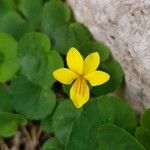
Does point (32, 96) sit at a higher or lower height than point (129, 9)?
lower

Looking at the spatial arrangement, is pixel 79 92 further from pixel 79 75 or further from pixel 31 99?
pixel 31 99

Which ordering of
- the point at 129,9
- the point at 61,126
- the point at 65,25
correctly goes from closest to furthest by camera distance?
the point at 129,9
the point at 61,126
the point at 65,25

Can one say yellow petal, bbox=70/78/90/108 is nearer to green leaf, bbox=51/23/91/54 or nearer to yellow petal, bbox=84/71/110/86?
yellow petal, bbox=84/71/110/86

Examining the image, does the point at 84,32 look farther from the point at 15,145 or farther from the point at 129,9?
the point at 15,145

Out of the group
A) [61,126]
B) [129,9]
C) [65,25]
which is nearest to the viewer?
[129,9]

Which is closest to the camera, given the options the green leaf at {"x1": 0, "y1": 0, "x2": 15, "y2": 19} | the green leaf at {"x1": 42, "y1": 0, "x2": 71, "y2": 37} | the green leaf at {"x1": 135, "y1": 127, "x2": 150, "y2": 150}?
the green leaf at {"x1": 135, "y1": 127, "x2": 150, "y2": 150}

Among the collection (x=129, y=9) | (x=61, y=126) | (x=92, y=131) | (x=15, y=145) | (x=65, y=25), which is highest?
(x=129, y=9)

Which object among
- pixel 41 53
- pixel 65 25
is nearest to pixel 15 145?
pixel 41 53

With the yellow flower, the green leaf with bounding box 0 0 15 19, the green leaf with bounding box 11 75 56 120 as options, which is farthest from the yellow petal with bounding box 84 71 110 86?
the green leaf with bounding box 0 0 15 19
